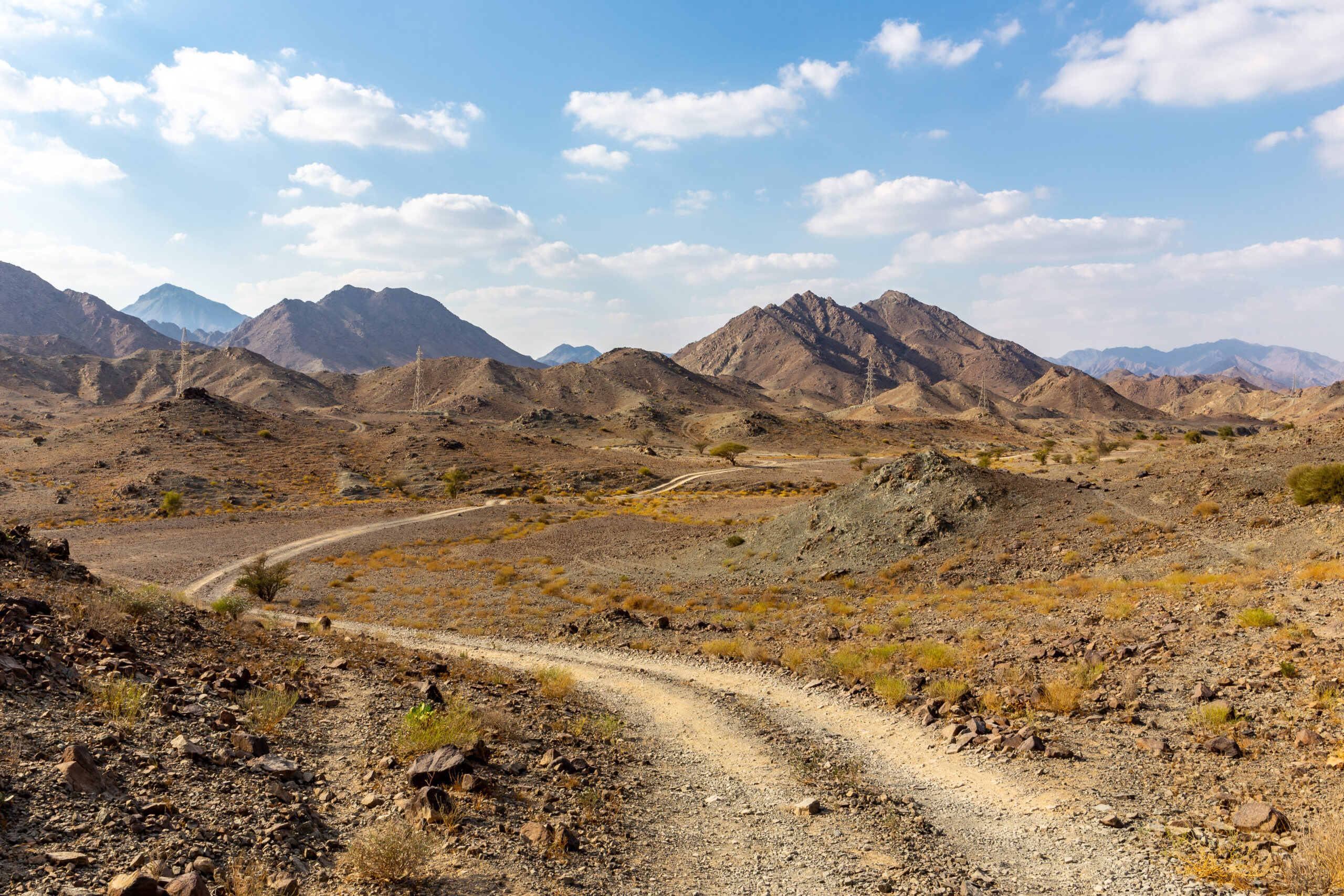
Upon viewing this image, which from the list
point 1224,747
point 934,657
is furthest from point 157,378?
point 1224,747

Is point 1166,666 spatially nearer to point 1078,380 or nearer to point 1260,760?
point 1260,760

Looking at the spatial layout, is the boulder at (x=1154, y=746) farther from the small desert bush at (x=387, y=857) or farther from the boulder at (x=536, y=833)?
the small desert bush at (x=387, y=857)

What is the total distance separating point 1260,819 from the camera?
6984 mm

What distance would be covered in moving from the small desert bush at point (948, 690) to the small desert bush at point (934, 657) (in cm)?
98

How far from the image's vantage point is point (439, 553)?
3391cm

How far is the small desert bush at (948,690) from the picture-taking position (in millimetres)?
11812

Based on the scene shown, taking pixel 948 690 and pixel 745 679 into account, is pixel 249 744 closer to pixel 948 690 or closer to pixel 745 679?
pixel 745 679

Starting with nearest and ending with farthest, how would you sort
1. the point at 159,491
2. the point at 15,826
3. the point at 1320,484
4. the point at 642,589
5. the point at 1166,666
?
the point at 15,826 → the point at 1166,666 → the point at 1320,484 → the point at 642,589 → the point at 159,491

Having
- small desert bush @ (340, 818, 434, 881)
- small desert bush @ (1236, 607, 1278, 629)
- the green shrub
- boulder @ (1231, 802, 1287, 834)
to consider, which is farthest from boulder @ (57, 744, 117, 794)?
the green shrub

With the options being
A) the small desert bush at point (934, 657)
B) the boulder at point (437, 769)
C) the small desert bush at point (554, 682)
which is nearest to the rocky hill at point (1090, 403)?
the small desert bush at point (934, 657)

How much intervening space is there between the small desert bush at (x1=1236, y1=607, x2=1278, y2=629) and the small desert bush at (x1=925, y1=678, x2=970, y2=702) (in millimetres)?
5602

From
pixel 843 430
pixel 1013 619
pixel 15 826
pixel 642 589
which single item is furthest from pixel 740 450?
pixel 15 826

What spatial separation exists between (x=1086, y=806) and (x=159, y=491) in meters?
59.0

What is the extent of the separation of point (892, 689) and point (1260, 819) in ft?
19.3
